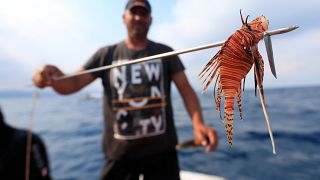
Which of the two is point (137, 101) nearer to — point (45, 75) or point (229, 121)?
point (45, 75)

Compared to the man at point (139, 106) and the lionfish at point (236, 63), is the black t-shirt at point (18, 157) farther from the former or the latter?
the lionfish at point (236, 63)

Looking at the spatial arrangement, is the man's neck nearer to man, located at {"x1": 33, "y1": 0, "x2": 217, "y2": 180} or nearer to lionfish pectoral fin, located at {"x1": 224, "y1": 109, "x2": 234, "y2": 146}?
man, located at {"x1": 33, "y1": 0, "x2": 217, "y2": 180}

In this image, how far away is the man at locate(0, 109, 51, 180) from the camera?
7.73ft

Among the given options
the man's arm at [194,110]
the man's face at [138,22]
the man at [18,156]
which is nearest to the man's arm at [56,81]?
the man at [18,156]

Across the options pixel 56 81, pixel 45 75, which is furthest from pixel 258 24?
pixel 56 81

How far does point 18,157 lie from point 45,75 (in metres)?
0.82

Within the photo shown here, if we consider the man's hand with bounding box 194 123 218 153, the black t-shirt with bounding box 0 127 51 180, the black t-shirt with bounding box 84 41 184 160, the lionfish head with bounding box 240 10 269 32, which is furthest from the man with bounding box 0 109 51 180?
the lionfish head with bounding box 240 10 269 32

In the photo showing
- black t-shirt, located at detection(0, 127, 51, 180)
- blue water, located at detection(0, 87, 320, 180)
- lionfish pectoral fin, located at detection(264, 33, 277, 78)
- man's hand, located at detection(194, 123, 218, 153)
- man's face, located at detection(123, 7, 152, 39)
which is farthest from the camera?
blue water, located at detection(0, 87, 320, 180)

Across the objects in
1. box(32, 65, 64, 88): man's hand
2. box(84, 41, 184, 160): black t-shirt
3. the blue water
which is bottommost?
the blue water

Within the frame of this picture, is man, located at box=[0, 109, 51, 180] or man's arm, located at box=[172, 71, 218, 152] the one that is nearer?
man, located at box=[0, 109, 51, 180]

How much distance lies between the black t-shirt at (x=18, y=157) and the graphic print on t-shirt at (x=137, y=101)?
2.65 feet

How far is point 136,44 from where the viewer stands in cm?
267

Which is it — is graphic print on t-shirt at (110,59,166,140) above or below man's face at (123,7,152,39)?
below

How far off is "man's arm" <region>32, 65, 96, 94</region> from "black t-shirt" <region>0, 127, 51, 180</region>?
0.54 metres
